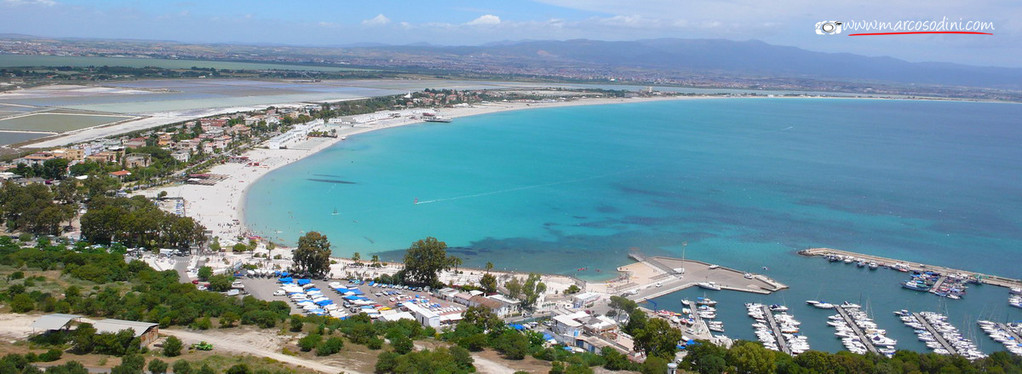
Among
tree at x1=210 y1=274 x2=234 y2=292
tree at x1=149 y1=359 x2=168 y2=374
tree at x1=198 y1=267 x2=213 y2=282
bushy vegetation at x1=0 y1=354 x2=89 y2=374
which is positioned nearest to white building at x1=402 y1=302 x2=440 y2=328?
tree at x1=210 y1=274 x2=234 y2=292

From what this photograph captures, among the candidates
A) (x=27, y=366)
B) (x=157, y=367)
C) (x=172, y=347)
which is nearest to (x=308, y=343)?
(x=172, y=347)

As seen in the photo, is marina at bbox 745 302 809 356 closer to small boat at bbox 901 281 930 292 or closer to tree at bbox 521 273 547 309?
small boat at bbox 901 281 930 292

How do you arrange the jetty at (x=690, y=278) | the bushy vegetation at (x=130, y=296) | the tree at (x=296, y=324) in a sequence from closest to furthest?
the bushy vegetation at (x=130, y=296), the tree at (x=296, y=324), the jetty at (x=690, y=278)

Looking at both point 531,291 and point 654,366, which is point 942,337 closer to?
point 654,366

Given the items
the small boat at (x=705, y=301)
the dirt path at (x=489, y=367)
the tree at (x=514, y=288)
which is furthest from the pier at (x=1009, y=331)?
the dirt path at (x=489, y=367)

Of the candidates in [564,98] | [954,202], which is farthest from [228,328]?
[564,98]

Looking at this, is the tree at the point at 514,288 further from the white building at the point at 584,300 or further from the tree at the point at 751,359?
the tree at the point at 751,359
